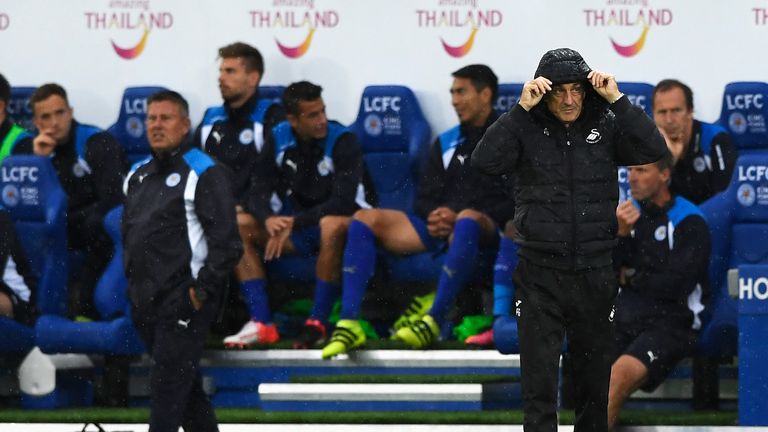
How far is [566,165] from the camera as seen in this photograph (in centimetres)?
728

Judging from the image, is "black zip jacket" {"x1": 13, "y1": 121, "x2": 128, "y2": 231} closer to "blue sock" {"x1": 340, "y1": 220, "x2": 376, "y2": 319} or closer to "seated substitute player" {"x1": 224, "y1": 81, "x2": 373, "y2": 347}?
"seated substitute player" {"x1": 224, "y1": 81, "x2": 373, "y2": 347}

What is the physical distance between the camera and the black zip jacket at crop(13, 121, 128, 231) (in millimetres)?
11172

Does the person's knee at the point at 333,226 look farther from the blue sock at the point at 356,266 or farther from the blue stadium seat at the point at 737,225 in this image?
the blue stadium seat at the point at 737,225

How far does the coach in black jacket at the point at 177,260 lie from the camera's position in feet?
27.8

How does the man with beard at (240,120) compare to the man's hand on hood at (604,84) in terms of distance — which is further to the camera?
the man with beard at (240,120)

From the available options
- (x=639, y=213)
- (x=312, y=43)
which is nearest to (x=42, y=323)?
(x=312, y=43)

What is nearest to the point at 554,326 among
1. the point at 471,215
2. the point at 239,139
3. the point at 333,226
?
the point at 471,215

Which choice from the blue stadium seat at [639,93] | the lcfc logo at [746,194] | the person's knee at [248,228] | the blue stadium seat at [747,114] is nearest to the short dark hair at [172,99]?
the person's knee at [248,228]

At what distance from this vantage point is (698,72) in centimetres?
1092

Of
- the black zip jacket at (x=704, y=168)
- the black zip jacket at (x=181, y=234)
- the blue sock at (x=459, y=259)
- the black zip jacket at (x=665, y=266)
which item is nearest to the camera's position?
the black zip jacket at (x=181, y=234)

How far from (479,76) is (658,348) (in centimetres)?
226

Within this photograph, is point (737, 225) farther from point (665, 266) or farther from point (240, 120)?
point (240, 120)

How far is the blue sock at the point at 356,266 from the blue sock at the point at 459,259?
45cm

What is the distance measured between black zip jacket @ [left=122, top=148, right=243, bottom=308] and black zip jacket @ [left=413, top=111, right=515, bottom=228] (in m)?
2.08
